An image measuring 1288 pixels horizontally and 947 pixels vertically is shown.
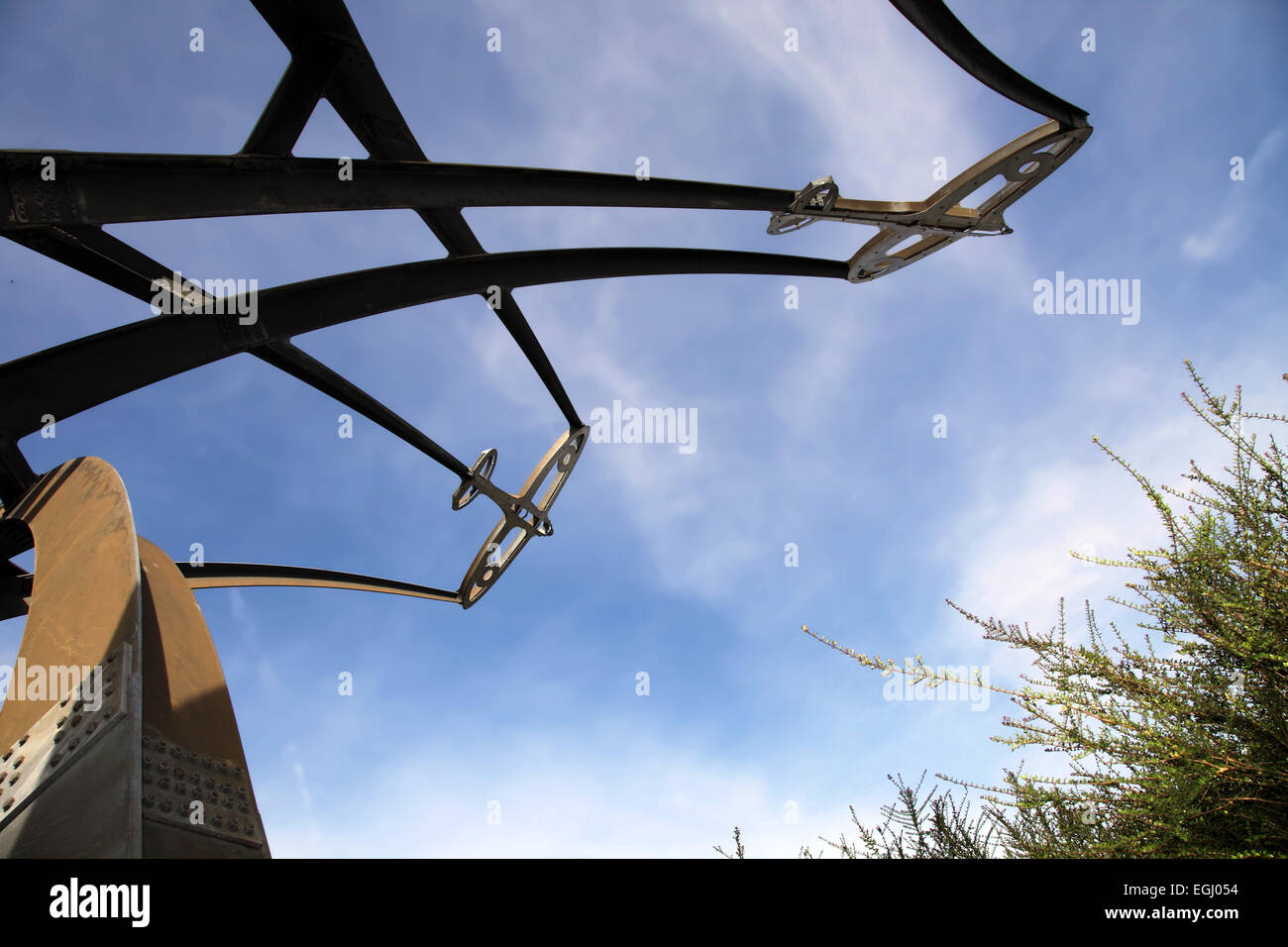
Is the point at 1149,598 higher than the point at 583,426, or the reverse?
the point at 583,426

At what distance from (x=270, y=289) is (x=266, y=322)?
33cm

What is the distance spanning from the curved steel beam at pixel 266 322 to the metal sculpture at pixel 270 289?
0.02m

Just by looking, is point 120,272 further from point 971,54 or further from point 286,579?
point 971,54

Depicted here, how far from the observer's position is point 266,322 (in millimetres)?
6188

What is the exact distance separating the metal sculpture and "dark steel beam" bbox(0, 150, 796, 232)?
1cm

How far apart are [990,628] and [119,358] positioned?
281 inches

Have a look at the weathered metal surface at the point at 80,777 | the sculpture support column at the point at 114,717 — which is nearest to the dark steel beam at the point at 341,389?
the sculpture support column at the point at 114,717

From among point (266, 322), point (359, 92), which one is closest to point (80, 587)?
point (266, 322)

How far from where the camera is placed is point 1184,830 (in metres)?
3.03

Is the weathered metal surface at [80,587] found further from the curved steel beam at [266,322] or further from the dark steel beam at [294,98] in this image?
the dark steel beam at [294,98]

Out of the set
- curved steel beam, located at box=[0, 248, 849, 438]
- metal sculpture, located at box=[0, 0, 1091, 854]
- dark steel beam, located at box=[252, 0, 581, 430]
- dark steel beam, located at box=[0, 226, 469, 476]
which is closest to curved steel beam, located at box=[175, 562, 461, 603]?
metal sculpture, located at box=[0, 0, 1091, 854]
